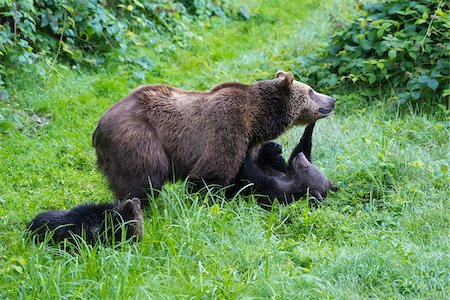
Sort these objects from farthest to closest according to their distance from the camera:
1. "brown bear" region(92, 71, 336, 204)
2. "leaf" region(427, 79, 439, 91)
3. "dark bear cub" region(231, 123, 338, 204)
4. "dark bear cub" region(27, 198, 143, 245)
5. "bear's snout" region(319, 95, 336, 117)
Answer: "leaf" region(427, 79, 439, 91) → "bear's snout" region(319, 95, 336, 117) → "dark bear cub" region(231, 123, 338, 204) → "brown bear" region(92, 71, 336, 204) → "dark bear cub" region(27, 198, 143, 245)

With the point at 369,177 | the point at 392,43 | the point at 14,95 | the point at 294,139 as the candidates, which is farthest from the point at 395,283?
the point at 14,95

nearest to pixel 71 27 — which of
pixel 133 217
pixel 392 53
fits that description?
pixel 392 53

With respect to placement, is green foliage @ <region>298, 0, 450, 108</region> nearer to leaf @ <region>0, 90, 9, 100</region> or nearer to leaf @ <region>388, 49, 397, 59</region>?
leaf @ <region>388, 49, 397, 59</region>

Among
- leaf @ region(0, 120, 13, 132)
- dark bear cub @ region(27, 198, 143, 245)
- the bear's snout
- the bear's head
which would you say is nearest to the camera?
dark bear cub @ region(27, 198, 143, 245)

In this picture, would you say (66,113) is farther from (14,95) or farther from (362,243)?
(362,243)

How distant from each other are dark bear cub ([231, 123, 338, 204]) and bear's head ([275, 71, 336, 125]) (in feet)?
0.40

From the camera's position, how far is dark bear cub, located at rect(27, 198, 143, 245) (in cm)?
631

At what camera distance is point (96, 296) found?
5242 millimetres

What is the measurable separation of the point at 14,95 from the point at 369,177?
185 inches

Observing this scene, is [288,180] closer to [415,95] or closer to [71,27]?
[415,95]

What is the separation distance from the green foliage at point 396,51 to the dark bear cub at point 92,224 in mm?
4546

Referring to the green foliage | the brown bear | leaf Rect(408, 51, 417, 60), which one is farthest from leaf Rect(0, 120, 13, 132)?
leaf Rect(408, 51, 417, 60)

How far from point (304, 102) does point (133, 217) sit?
253 centimetres

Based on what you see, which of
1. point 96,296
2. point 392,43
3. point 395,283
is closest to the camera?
point 96,296
